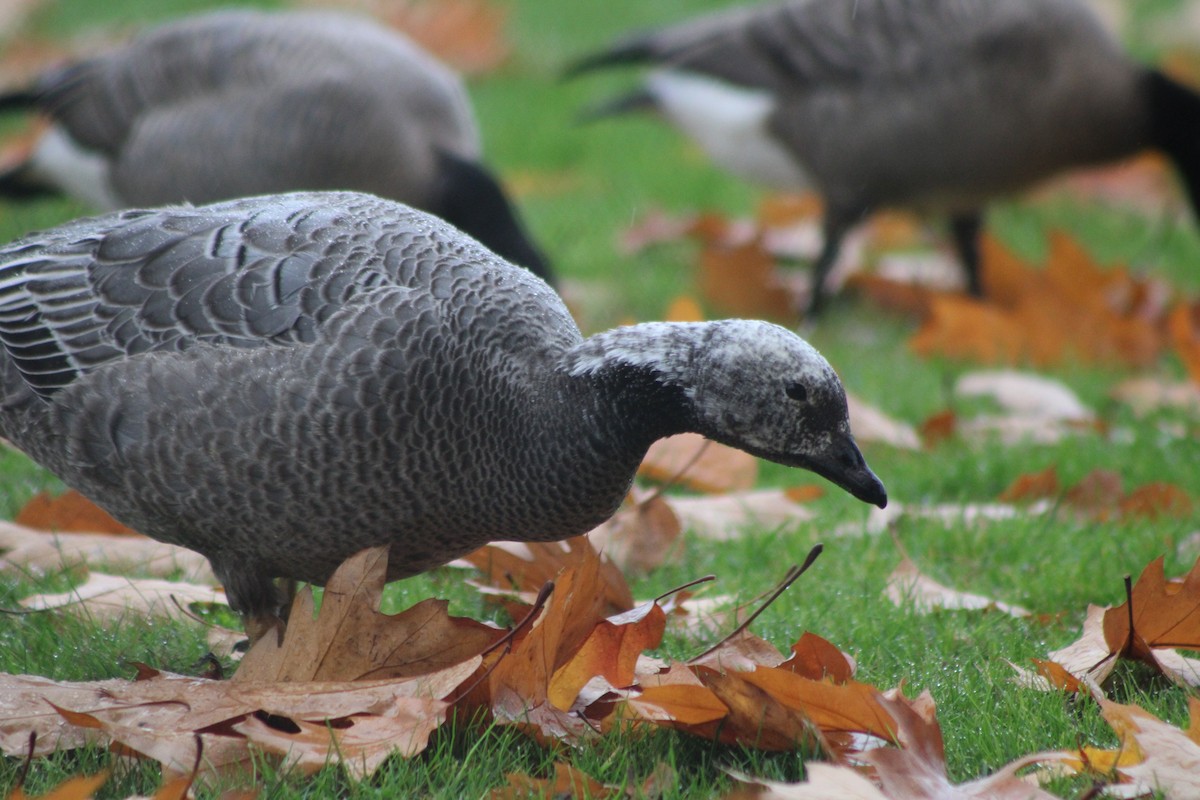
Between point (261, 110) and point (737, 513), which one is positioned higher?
point (261, 110)

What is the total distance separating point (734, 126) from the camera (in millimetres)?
6871

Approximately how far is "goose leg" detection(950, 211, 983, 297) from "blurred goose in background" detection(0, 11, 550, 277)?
2.40 meters

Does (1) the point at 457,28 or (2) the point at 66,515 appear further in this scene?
(1) the point at 457,28

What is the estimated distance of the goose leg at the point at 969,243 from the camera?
21.9ft

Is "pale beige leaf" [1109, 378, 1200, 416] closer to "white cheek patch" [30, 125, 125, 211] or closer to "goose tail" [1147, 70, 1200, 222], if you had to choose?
"goose tail" [1147, 70, 1200, 222]

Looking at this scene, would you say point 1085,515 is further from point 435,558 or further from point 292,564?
point 292,564

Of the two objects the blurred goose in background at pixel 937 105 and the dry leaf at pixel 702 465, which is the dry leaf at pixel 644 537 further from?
the blurred goose in background at pixel 937 105

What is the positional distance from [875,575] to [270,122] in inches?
136

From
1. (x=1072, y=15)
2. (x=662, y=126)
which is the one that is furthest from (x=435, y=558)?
(x=662, y=126)

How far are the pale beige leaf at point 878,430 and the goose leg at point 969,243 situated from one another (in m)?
2.17

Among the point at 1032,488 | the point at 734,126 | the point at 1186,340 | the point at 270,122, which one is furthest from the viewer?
the point at 734,126

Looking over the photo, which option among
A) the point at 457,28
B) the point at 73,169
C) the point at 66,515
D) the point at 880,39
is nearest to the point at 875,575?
the point at 66,515

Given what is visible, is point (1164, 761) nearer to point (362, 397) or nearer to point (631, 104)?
point (362, 397)

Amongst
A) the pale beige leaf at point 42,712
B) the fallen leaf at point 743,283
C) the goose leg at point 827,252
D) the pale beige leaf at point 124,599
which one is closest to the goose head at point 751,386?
the pale beige leaf at point 42,712
